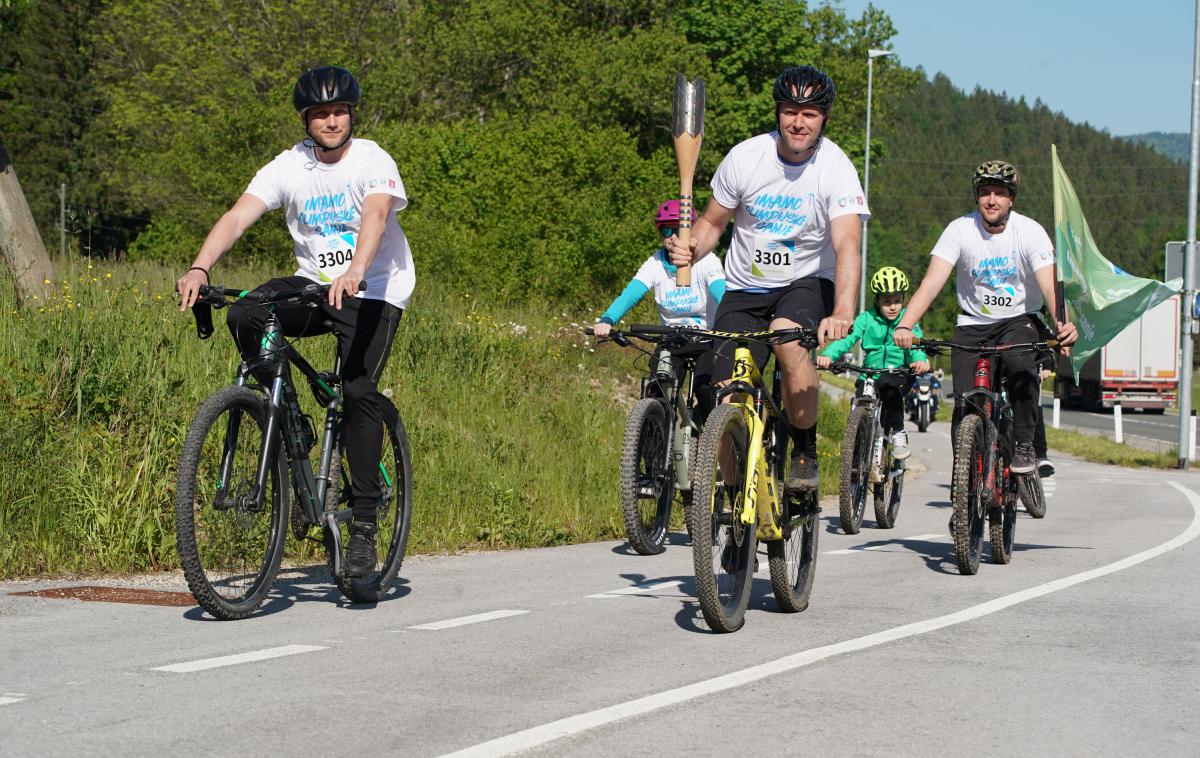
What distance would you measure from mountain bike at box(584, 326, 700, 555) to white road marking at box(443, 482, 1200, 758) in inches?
88.1

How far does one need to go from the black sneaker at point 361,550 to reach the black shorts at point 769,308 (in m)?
1.65

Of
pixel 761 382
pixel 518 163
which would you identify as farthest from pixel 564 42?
pixel 761 382

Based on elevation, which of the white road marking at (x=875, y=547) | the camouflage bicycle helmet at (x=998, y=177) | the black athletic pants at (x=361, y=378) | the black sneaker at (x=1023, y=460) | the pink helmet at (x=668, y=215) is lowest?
the white road marking at (x=875, y=547)

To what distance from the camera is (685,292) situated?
10.2 m

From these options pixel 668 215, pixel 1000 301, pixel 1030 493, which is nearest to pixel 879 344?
pixel 1030 493

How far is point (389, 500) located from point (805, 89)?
2.59 m

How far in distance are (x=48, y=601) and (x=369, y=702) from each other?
2.52m

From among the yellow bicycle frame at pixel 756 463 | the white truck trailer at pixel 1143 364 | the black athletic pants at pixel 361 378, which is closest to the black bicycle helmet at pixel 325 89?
the black athletic pants at pixel 361 378

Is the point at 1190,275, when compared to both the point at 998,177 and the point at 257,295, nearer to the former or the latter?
the point at 998,177

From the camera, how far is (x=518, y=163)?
1129 inches

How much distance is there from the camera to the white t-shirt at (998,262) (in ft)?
32.2

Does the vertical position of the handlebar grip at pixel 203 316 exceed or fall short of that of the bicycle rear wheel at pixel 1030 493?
it exceeds it

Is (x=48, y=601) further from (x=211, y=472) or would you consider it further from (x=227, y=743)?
(x=227, y=743)

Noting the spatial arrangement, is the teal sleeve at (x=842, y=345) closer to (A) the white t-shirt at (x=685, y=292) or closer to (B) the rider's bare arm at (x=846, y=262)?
(A) the white t-shirt at (x=685, y=292)
